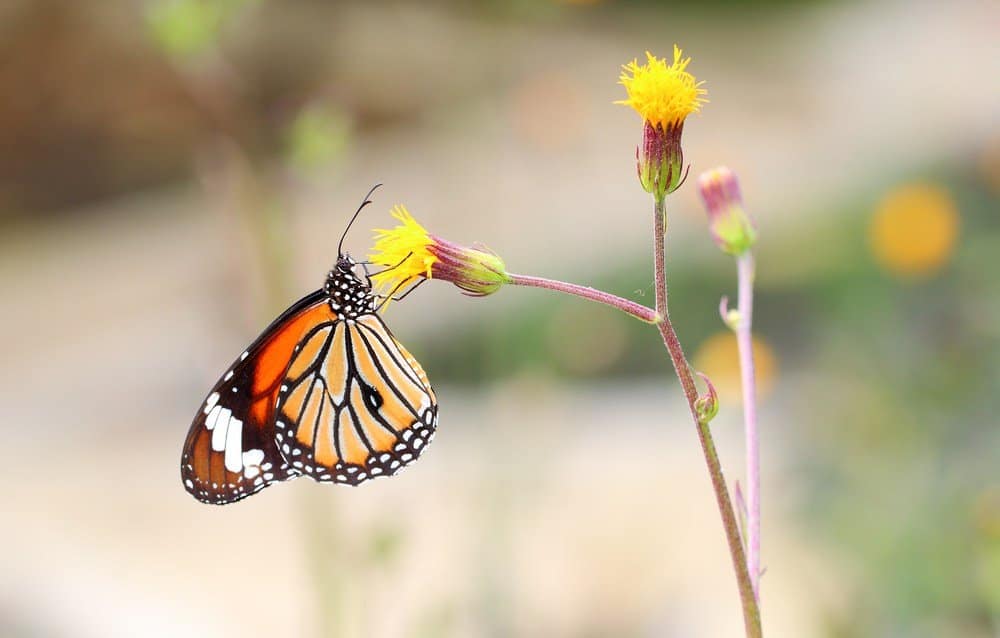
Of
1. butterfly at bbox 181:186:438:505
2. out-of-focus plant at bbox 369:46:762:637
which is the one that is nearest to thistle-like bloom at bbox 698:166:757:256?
out-of-focus plant at bbox 369:46:762:637

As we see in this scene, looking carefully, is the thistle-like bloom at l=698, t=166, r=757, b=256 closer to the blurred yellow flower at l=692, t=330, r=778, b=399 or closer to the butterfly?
the butterfly

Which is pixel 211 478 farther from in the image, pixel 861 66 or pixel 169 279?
pixel 861 66

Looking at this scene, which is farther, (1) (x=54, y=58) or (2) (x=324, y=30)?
(2) (x=324, y=30)

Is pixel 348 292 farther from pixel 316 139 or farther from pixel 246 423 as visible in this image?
pixel 316 139

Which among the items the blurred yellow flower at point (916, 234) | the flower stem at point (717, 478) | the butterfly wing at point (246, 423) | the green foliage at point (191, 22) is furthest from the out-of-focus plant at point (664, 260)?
the blurred yellow flower at point (916, 234)

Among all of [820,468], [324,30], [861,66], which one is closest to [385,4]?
Result: [324,30]

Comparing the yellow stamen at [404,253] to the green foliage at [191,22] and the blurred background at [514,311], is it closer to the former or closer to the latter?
the blurred background at [514,311]
